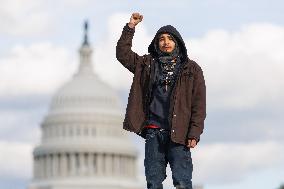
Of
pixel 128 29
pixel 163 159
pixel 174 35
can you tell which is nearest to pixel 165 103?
pixel 163 159

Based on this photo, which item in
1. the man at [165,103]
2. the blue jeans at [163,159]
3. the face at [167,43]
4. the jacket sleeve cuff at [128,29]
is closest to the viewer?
the man at [165,103]

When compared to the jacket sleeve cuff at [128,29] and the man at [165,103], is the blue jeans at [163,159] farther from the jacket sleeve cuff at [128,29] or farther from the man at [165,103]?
the jacket sleeve cuff at [128,29]

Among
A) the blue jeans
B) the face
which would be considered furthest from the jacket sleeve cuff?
the blue jeans

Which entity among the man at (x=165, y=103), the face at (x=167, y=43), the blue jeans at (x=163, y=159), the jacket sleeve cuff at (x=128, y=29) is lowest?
the blue jeans at (x=163, y=159)

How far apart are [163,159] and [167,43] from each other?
1.44 m

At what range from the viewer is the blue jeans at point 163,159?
20.6 metres

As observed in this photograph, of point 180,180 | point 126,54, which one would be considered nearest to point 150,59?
point 126,54

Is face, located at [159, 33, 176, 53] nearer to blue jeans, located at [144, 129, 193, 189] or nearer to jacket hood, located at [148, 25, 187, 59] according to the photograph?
jacket hood, located at [148, 25, 187, 59]

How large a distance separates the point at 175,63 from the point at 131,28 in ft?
2.35

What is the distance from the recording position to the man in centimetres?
2053

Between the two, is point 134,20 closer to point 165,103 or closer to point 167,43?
point 167,43

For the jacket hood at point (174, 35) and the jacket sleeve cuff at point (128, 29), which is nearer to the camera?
the jacket hood at point (174, 35)

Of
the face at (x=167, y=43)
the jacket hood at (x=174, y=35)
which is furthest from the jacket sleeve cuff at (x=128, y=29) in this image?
the face at (x=167, y=43)

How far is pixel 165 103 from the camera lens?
→ 20.7 metres
